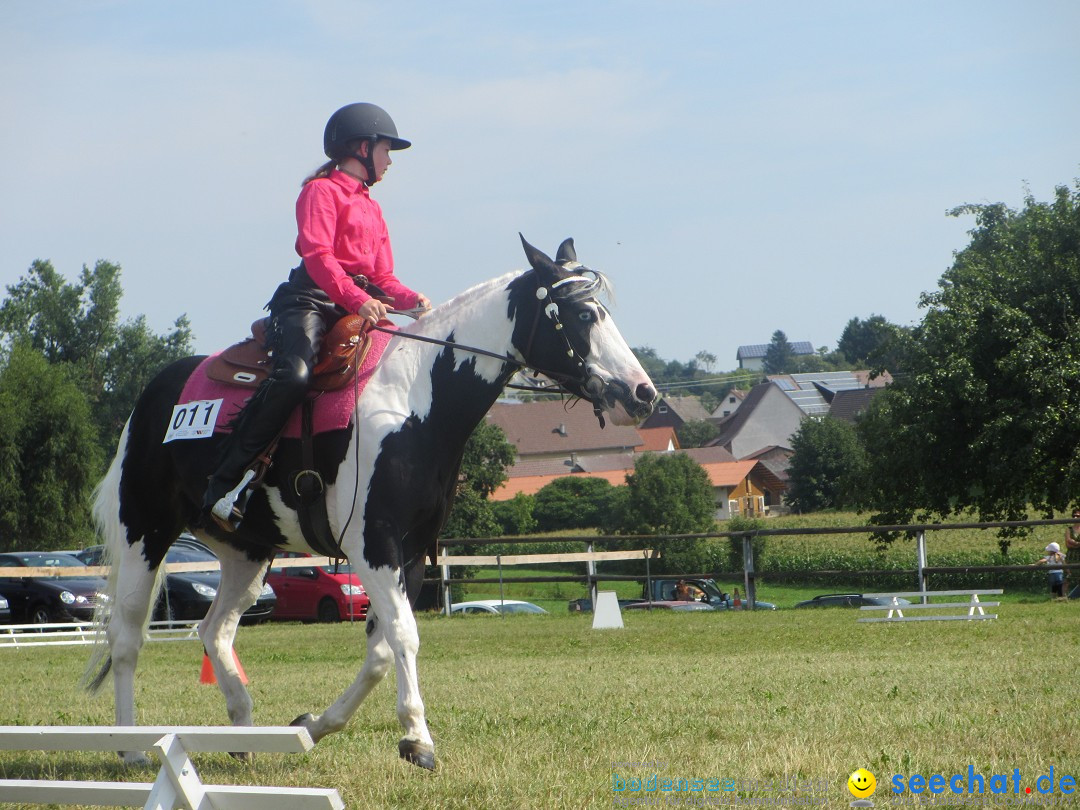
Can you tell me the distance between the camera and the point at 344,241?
229 inches

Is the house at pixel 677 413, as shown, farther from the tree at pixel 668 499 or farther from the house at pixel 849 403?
the tree at pixel 668 499

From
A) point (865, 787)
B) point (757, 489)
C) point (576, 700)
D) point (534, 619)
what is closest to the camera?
point (865, 787)

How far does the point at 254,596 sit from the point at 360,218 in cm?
223

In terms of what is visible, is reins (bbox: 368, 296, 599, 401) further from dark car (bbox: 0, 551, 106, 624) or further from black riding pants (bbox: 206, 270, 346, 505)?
dark car (bbox: 0, 551, 106, 624)

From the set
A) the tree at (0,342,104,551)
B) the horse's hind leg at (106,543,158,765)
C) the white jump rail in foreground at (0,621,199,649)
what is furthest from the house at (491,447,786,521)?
the horse's hind leg at (106,543,158,765)

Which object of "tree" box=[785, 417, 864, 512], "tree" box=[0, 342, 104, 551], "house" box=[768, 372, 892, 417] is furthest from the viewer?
"house" box=[768, 372, 892, 417]

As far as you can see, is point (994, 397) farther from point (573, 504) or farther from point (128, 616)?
point (573, 504)

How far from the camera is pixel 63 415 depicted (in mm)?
44094

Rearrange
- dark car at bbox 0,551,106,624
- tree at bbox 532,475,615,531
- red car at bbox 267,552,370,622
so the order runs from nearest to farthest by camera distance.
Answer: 1. dark car at bbox 0,551,106,624
2. red car at bbox 267,552,370,622
3. tree at bbox 532,475,615,531

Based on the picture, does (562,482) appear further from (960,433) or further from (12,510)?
(960,433)

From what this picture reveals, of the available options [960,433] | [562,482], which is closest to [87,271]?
[562,482]

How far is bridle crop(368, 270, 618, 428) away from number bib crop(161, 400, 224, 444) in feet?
3.25

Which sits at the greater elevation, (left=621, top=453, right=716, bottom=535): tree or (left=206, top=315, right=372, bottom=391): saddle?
(left=206, top=315, right=372, bottom=391): saddle

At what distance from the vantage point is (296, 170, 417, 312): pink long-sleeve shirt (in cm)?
552
